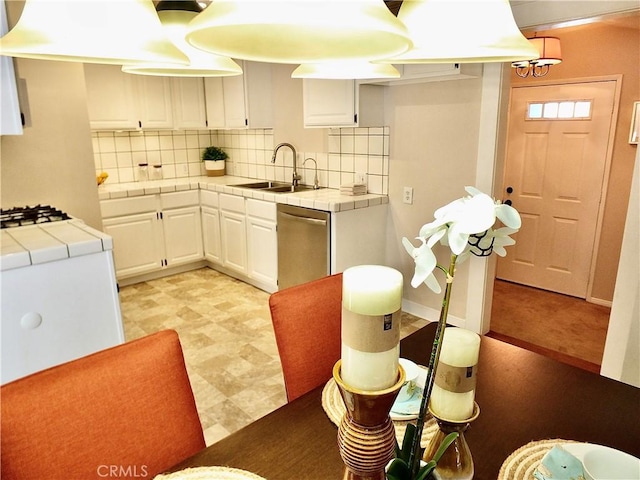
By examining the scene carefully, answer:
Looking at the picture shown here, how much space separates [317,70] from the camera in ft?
4.20

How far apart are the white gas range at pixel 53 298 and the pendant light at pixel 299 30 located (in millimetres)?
1489

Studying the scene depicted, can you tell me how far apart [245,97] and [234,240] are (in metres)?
1.37

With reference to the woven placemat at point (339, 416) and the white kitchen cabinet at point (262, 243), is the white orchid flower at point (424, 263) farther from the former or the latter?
the white kitchen cabinet at point (262, 243)

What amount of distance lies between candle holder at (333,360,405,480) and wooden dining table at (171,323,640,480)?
0.29m

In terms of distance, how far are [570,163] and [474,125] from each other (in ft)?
4.91

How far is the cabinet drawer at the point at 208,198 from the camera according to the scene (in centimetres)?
426

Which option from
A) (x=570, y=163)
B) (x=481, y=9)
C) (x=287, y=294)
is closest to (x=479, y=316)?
(x=570, y=163)

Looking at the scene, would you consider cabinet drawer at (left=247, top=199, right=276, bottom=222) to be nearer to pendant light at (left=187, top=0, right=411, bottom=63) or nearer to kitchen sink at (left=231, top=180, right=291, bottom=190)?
kitchen sink at (left=231, top=180, right=291, bottom=190)

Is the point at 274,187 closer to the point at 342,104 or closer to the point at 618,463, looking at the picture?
→ the point at 342,104

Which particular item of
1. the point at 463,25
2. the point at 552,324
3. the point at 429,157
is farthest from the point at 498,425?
the point at 552,324

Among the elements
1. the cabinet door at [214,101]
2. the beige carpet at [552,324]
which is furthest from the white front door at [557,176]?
the cabinet door at [214,101]

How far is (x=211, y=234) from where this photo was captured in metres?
4.41

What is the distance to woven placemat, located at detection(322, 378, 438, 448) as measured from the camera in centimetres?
104

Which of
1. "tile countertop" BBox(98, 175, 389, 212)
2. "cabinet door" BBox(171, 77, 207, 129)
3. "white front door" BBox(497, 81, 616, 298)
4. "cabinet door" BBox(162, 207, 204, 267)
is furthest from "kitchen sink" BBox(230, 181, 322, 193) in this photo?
"white front door" BBox(497, 81, 616, 298)
